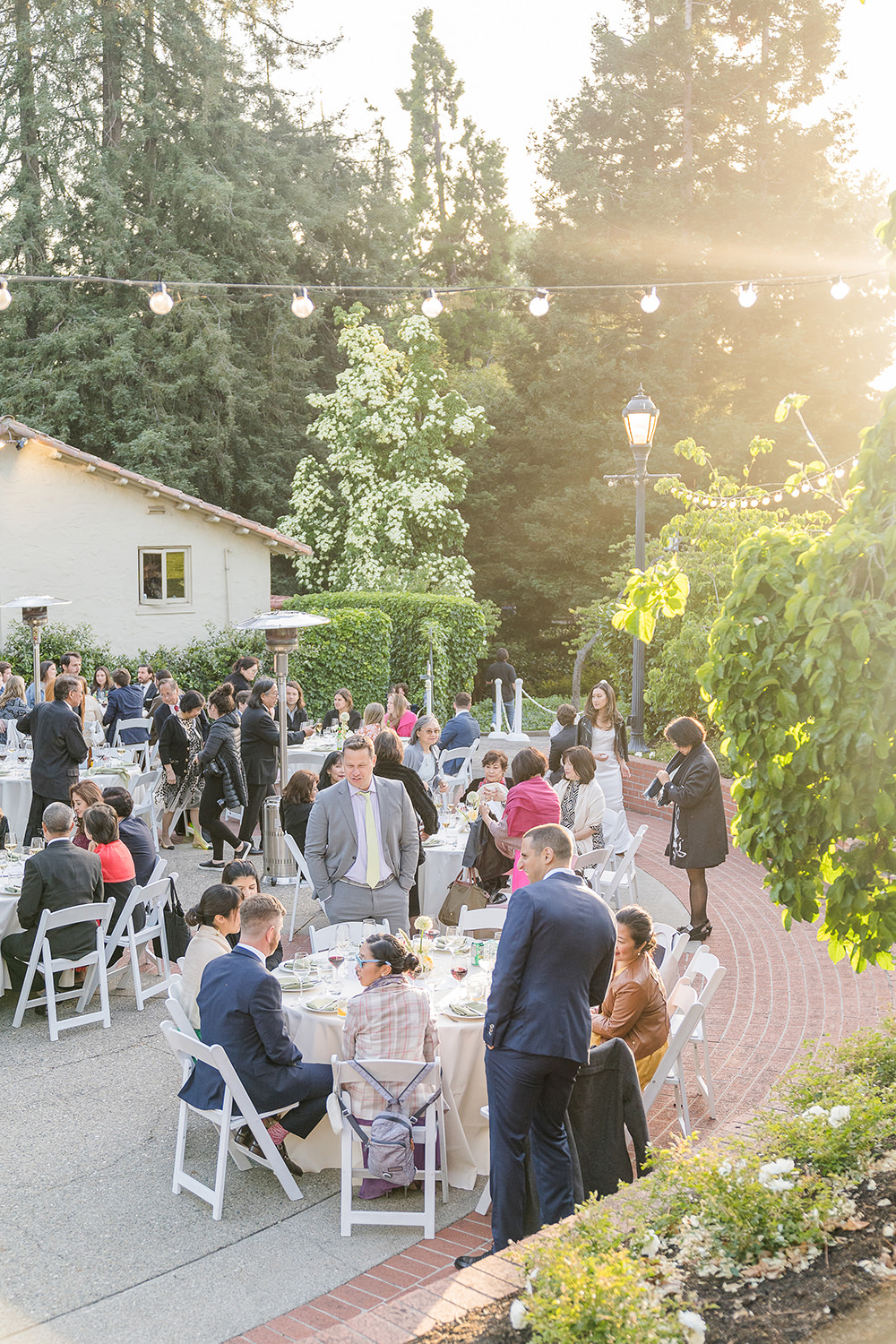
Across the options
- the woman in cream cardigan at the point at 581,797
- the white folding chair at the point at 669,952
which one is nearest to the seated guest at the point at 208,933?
the white folding chair at the point at 669,952

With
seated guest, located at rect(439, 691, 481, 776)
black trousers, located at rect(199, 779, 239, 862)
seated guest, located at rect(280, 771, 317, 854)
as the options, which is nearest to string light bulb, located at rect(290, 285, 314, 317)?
seated guest, located at rect(439, 691, 481, 776)

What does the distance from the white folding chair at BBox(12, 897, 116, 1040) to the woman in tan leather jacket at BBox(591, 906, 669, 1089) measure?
11.2 ft

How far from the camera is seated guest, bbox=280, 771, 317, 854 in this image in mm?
9328

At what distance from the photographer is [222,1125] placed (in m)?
5.11

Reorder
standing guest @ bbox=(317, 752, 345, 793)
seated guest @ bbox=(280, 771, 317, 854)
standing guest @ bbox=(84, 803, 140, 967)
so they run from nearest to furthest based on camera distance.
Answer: standing guest @ bbox=(84, 803, 140, 967), standing guest @ bbox=(317, 752, 345, 793), seated guest @ bbox=(280, 771, 317, 854)

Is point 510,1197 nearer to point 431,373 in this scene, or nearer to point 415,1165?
point 415,1165

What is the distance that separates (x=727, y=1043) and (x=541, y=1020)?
308cm

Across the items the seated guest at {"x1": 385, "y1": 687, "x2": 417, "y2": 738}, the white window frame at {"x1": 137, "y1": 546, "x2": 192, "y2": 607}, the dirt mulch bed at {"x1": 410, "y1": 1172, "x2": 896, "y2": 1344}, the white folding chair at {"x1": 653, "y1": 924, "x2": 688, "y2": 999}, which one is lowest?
the dirt mulch bed at {"x1": 410, "y1": 1172, "x2": 896, "y2": 1344}

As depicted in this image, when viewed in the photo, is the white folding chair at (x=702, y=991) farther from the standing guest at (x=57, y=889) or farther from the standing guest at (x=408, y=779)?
the standing guest at (x=57, y=889)

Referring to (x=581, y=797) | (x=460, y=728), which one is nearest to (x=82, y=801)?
(x=581, y=797)

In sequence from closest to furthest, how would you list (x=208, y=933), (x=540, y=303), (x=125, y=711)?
(x=208, y=933) → (x=540, y=303) → (x=125, y=711)

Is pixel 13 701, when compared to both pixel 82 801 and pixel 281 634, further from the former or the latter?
pixel 82 801

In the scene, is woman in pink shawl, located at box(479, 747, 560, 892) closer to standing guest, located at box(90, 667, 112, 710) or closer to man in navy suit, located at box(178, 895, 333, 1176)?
man in navy suit, located at box(178, 895, 333, 1176)

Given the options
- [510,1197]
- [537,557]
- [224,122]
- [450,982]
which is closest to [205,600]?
[537,557]
